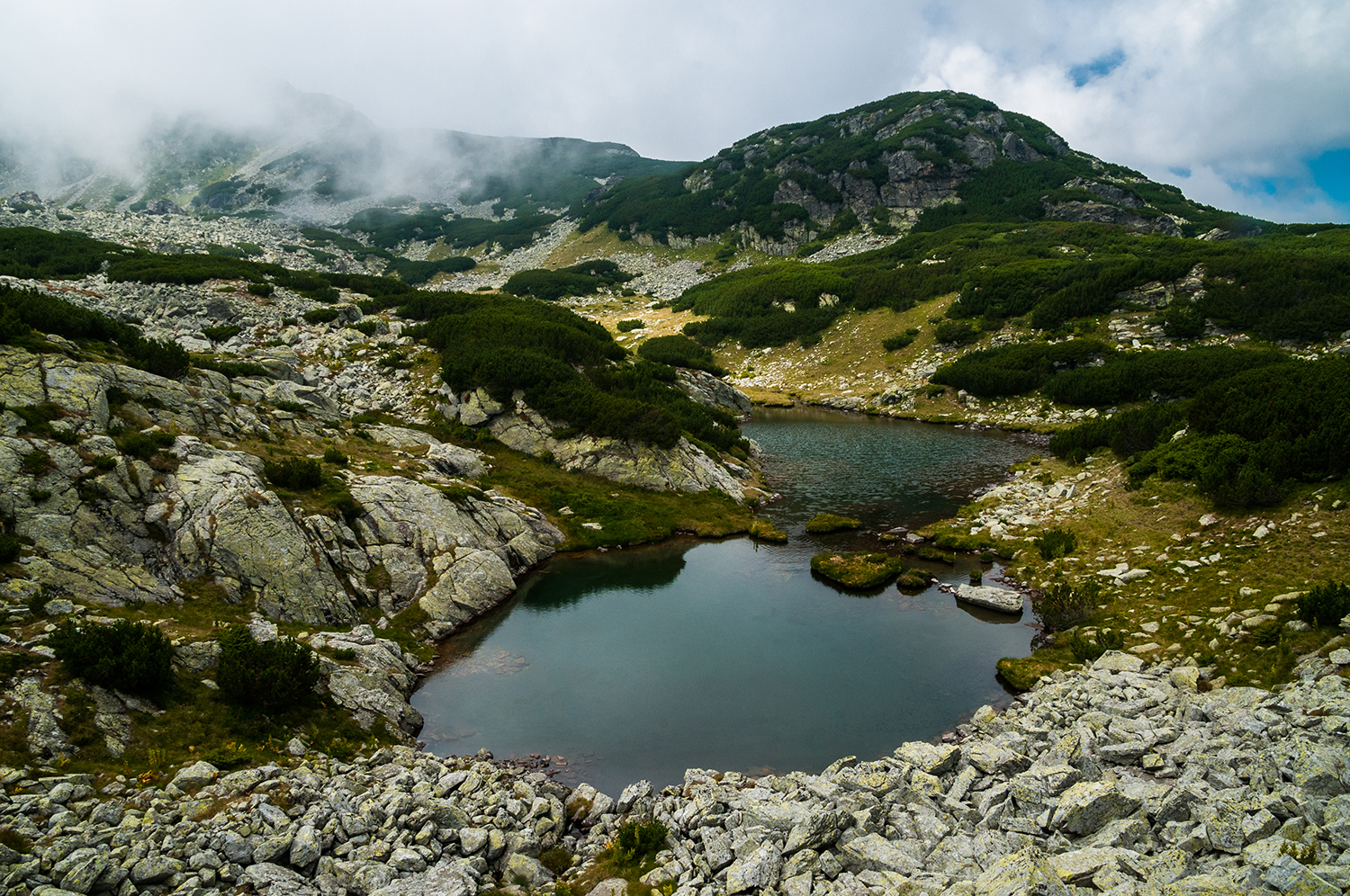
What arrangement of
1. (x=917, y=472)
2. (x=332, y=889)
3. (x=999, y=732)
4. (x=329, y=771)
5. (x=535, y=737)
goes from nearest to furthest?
(x=332, y=889) → (x=329, y=771) → (x=999, y=732) → (x=535, y=737) → (x=917, y=472)

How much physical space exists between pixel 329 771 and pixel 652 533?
22.0 metres

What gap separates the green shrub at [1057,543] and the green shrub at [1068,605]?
4.32 metres

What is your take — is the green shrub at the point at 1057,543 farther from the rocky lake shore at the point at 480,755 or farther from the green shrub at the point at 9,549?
the green shrub at the point at 9,549

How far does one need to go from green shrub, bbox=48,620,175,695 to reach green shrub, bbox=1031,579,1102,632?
27581 millimetres

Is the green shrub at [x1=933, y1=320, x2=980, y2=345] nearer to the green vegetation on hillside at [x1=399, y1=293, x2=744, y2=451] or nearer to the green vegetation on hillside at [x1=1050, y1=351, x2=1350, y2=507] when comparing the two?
the green vegetation on hillside at [x1=399, y1=293, x2=744, y2=451]

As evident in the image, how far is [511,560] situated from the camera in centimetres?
2995

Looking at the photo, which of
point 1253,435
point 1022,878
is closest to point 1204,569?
point 1253,435

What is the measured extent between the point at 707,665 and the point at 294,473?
1850cm

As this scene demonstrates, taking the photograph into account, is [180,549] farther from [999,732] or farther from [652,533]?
[999,732]

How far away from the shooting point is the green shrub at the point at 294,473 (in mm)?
24844

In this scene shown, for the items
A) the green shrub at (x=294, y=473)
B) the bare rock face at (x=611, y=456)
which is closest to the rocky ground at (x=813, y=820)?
the green shrub at (x=294, y=473)

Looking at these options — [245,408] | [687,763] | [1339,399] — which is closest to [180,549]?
[245,408]

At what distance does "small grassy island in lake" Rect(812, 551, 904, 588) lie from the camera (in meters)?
28.1

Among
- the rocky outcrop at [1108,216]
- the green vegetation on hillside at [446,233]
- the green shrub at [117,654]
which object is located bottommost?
Result: the green shrub at [117,654]
